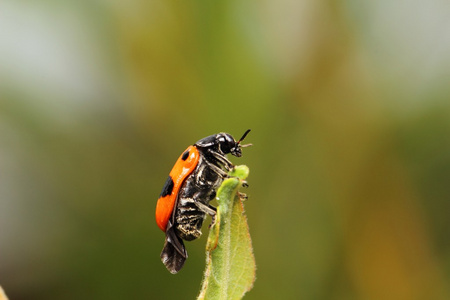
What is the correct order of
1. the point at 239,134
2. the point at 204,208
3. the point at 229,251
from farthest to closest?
the point at 239,134
the point at 204,208
the point at 229,251

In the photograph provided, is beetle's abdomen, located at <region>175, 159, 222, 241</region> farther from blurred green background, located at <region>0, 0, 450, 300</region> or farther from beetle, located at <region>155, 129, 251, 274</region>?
blurred green background, located at <region>0, 0, 450, 300</region>

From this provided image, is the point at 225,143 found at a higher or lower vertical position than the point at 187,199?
higher

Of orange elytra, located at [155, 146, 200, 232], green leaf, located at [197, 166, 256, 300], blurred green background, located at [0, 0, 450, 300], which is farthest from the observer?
blurred green background, located at [0, 0, 450, 300]

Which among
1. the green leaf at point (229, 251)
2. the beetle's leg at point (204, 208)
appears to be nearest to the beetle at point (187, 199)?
the beetle's leg at point (204, 208)

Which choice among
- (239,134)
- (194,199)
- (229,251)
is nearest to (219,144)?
(194,199)

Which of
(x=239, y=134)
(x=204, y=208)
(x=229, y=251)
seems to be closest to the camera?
(x=229, y=251)

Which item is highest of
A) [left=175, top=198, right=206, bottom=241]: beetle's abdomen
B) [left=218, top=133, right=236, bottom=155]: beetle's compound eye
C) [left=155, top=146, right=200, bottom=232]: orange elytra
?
[left=218, top=133, right=236, bottom=155]: beetle's compound eye

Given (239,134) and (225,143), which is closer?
(225,143)

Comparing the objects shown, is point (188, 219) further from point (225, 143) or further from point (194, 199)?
point (225, 143)

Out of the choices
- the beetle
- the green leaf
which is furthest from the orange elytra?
the green leaf
